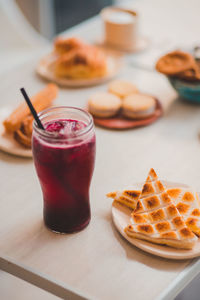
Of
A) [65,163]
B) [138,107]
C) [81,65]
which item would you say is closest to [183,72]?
[138,107]

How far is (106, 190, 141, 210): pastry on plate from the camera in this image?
33.7 inches

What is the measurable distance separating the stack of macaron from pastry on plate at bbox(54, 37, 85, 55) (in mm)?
352

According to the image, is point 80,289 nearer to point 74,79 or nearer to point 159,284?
point 159,284

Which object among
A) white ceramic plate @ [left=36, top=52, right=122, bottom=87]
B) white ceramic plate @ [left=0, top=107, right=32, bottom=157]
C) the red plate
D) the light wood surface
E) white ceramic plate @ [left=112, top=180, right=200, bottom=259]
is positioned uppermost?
white ceramic plate @ [left=36, top=52, right=122, bottom=87]

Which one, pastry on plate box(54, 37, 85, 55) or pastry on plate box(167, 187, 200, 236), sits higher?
pastry on plate box(54, 37, 85, 55)

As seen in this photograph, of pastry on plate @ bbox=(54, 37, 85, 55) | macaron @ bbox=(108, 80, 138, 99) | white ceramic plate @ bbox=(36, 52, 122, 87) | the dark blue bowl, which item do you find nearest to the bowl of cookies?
the dark blue bowl

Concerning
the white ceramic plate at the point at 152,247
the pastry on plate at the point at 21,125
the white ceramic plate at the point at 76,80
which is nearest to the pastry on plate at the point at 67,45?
the white ceramic plate at the point at 76,80

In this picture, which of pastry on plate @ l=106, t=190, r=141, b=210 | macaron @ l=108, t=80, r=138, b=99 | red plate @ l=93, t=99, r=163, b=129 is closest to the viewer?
pastry on plate @ l=106, t=190, r=141, b=210

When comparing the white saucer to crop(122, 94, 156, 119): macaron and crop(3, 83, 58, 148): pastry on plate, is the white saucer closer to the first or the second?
crop(122, 94, 156, 119): macaron

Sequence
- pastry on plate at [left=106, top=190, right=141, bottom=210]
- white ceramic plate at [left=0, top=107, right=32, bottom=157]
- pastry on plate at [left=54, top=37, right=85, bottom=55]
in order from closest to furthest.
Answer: pastry on plate at [left=106, top=190, right=141, bottom=210], white ceramic plate at [left=0, top=107, right=32, bottom=157], pastry on plate at [left=54, top=37, right=85, bottom=55]

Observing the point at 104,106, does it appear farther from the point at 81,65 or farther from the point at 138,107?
the point at 81,65

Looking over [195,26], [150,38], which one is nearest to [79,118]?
[150,38]

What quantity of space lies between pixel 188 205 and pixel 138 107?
17.8 inches

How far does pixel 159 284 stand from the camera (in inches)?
28.3
